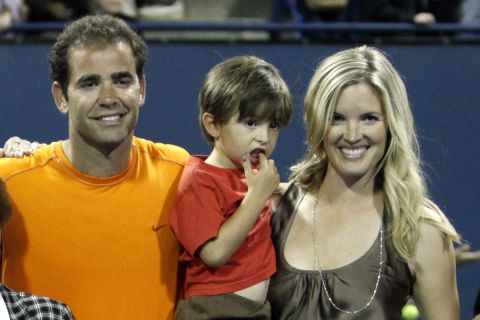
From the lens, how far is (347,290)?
3.81m

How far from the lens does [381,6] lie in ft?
21.3

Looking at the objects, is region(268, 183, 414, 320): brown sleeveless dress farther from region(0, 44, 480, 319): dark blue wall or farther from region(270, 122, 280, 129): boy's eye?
region(0, 44, 480, 319): dark blue wall

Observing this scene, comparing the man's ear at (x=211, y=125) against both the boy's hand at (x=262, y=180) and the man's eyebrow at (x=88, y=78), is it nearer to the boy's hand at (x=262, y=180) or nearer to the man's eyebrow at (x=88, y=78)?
the boy's hand at (x=262, y=180)

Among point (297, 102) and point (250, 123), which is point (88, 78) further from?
point (297, 102)

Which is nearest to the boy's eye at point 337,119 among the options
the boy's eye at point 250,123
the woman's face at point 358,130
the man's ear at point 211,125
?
the woman's face at point 358,130

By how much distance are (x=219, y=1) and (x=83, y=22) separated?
3.20 meters

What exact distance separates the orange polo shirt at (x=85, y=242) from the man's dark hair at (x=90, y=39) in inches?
10.9

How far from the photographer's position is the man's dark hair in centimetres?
384

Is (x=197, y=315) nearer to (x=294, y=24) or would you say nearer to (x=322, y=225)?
(x=322, y=225)

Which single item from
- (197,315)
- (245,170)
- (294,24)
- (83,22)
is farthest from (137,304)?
(294,24)

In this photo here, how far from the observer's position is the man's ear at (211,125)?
12.6 ft

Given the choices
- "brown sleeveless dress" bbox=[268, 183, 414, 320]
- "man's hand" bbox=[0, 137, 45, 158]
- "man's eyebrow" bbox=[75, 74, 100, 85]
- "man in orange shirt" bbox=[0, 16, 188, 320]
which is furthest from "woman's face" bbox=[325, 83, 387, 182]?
"man's hand" bbox=[0, 137, 45, 158]

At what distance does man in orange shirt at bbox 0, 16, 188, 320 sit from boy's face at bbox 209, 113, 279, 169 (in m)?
0.28

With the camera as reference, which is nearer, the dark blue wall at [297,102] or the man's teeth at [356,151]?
the man's teeth at [356,151]
